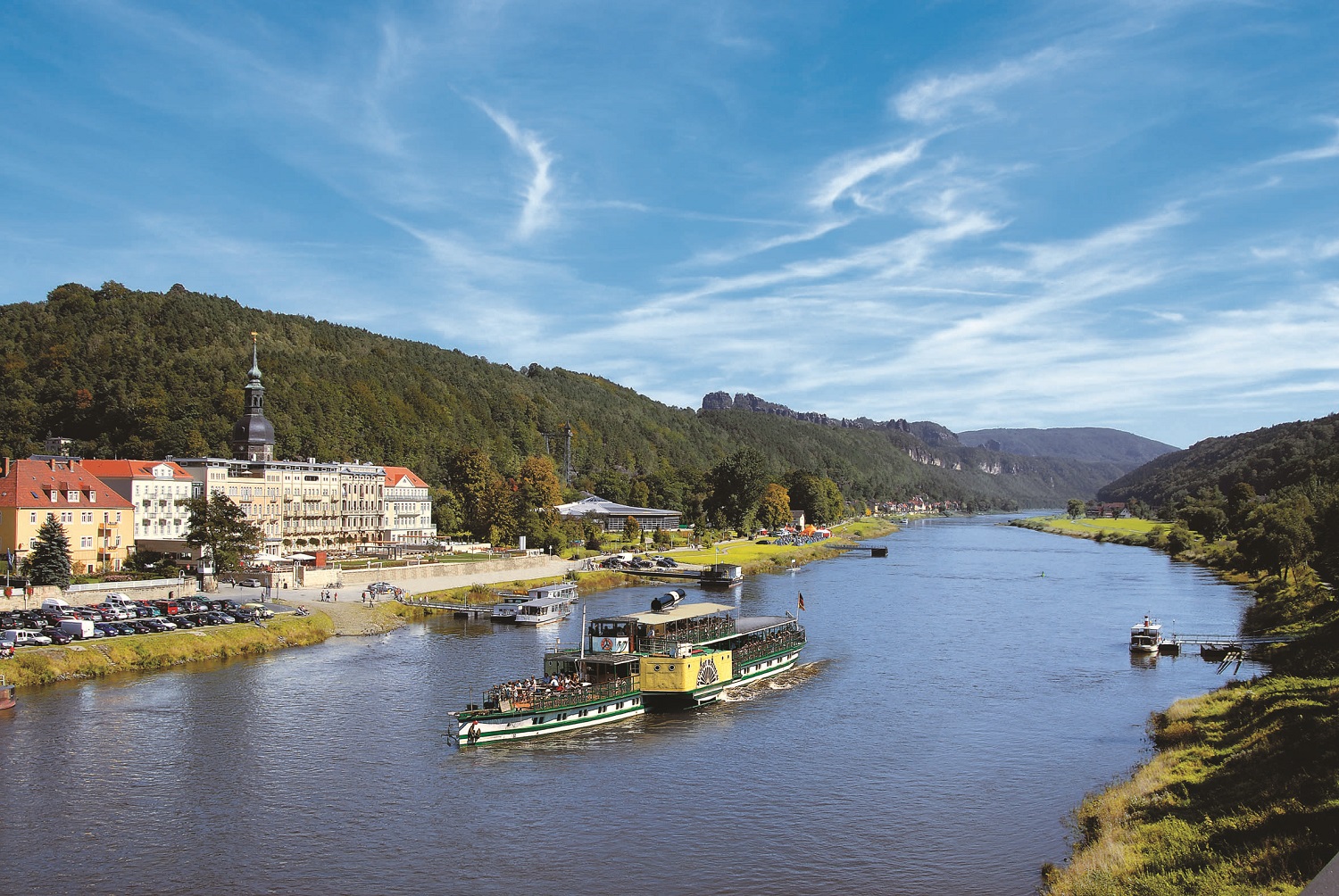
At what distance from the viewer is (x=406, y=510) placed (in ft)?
472

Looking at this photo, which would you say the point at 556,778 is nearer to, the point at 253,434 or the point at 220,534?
the point at 220,534

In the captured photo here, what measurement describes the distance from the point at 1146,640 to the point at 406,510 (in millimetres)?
104519

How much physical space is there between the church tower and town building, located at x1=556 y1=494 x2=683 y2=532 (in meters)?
51.2

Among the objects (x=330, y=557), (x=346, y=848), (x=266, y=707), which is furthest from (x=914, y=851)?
(x=330, y=557)

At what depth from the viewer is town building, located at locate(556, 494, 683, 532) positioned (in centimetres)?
16962

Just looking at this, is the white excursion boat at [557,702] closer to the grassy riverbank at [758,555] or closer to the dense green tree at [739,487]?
the grassy riverbank at [758,555]

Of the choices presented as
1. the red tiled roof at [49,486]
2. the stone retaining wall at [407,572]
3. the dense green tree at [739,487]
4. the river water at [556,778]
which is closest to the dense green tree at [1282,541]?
the river water at [556,778]

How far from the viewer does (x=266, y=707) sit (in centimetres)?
4938

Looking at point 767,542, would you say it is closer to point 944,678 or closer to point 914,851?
point 944,678

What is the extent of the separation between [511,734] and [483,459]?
355 feet

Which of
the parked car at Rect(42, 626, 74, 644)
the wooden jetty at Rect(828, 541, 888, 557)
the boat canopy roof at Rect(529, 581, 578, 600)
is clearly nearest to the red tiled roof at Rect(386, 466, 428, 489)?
the boat canopy roof at Rect(529, 581, 578, 600)

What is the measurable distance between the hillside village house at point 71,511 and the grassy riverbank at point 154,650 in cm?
2265

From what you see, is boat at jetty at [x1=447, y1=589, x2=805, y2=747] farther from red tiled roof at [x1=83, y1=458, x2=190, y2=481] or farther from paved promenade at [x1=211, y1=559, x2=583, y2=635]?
red tiled roof at [x1=83, y1=458, x2=190, y2=481]

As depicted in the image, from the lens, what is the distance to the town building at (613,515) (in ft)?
557
